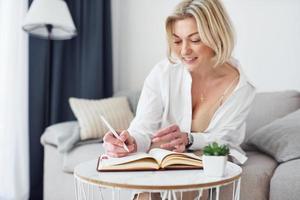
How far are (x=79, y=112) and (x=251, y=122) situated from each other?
35.6 inches

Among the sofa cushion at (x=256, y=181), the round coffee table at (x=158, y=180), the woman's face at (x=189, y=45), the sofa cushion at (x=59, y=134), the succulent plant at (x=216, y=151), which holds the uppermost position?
the woman's face at (x=189, y=45)

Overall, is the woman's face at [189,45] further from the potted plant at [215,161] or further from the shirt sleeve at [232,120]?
the potted plant at [215,161]

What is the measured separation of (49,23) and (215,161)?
1727 millimetres

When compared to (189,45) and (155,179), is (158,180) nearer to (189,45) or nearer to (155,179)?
(155,179)

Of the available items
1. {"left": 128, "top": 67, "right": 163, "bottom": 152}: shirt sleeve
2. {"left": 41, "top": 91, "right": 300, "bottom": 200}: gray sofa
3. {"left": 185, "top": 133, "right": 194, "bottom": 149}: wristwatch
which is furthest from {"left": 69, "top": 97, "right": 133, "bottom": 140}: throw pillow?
{"left": 185, "top": 133, "right": 194, "bottom": 149}: wristwatch

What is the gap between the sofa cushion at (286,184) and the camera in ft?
4.78

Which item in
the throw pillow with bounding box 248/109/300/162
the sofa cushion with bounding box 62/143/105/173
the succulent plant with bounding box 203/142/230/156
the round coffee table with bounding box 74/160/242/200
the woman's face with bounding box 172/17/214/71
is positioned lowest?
the sofa cushion with bounding box 62/143/105/173

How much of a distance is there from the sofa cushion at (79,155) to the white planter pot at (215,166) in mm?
1034

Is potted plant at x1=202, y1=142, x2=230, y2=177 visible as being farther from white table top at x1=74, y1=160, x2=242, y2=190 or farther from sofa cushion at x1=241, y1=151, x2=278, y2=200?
sofa cushion at x1=241, y1=151, x2=278, y2=200

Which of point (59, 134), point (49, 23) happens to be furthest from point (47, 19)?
point (59, 134)

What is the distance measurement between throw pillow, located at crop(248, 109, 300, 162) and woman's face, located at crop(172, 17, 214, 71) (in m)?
0.48

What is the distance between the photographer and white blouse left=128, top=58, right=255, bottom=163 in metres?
1.54

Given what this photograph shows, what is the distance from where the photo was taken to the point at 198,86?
170 centimetres

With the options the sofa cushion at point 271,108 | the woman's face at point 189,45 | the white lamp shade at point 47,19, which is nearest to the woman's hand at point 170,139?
the woman's face at point 189,45
